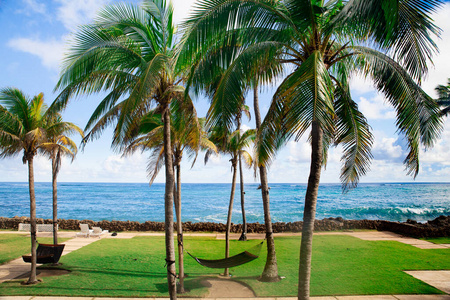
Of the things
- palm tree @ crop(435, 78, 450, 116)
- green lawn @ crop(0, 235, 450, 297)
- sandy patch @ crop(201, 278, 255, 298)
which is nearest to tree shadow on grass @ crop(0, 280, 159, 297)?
green lawn @ crop(0, 235, 450, 297)

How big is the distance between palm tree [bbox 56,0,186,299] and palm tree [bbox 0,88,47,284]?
2.94 meters

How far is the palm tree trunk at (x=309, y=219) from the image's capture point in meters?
4.31

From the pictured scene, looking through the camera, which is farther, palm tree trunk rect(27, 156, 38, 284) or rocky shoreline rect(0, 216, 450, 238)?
rocky shoreline rect(0, 216, 450, 238)

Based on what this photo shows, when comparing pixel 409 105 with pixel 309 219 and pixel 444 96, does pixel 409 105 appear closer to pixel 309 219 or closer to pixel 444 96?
pixel 309 219

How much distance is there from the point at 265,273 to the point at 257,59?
5.46 m

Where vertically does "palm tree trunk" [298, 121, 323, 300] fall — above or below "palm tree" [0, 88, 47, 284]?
below

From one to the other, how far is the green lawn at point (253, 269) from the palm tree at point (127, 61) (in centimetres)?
Result: 293

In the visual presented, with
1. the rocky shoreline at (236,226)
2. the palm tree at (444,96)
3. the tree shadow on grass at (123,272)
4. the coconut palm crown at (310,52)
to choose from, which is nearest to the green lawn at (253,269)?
the tree shadow on grass at (123,272)

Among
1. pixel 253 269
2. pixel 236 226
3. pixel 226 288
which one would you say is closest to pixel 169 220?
pixel 226 288

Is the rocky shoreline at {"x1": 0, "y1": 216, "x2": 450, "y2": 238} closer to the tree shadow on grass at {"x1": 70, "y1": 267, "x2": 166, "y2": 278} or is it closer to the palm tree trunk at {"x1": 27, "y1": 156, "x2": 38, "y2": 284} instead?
the tree shadow on grass at {"x1": 70, "y1": 267, "x2": 166, "y2": 278}

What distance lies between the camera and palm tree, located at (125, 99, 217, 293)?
20.4 ft

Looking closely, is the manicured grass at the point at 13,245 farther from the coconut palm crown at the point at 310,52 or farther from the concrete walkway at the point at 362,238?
the coconut palm crown at the point at 310,52

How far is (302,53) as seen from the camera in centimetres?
485

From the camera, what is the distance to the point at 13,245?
12.0m
